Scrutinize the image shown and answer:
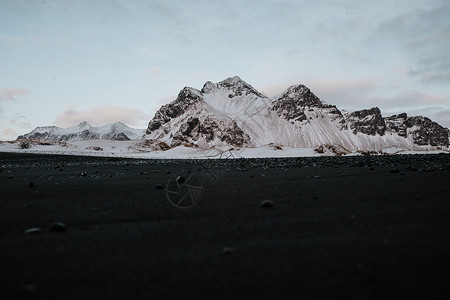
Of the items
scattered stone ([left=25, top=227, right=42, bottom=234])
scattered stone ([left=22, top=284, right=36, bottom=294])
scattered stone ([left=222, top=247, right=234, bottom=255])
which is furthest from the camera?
scattered stone ([left=25, top=227, right=42, bottom=234])

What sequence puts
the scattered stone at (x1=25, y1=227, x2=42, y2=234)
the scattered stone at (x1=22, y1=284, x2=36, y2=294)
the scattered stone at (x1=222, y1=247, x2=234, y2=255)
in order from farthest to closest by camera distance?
the scattered stone at (x1=25, y1=227, x2=42, y2=234) → the scattered stone at (x1=222, y1=247, x2=234, y2=255) → the scattered stone at (x1=22, y1=284, x2=36, y2=294)

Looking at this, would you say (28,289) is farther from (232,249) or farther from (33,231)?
(33,231)

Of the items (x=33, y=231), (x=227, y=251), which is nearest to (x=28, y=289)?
(x=227, y=251)

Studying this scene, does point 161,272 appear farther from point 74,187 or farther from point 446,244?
point 74,187

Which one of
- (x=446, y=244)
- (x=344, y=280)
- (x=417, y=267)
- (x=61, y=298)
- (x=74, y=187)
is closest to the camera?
(x=61, y=298)

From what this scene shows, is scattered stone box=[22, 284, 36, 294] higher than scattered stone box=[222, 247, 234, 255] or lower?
lower

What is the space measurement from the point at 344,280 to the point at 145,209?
3.40m

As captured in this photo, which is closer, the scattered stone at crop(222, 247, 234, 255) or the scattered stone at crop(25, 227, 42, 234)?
the scattered stone at crop(222, 247, 234, 255)

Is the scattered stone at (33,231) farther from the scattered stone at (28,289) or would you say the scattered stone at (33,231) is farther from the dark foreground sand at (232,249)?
the scattered stone at (28,289)

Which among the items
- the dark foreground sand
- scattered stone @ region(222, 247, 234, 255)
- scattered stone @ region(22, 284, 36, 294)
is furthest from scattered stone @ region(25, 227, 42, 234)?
scattered stone @ region(222, 247, 234, 255)

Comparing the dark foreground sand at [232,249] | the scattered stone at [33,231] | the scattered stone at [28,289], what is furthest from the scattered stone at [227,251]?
the scattered stone at [33,231]

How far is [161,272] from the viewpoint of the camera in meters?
2.41

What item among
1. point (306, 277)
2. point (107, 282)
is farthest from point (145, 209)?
point (306, 277)

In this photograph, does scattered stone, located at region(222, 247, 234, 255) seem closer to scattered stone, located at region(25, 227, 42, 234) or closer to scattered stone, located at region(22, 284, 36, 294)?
scattered stone, located at region(22, 284, 36, 294)
